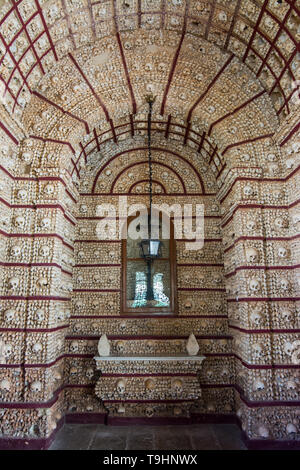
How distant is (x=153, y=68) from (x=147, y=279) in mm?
3871

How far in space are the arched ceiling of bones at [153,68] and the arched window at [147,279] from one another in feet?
6.73

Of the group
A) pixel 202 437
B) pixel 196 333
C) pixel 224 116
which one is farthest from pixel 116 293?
pixel 224 116

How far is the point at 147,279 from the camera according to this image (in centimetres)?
628

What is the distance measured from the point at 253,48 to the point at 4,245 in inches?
199

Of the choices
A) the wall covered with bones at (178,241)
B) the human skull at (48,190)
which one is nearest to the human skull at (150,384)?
the wall covered with bones at (178,241)

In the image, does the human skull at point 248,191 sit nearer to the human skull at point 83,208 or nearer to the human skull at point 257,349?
the human skull at point 257,349

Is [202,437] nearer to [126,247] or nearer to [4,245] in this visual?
[126,247]

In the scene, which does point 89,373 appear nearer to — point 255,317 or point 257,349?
point 257,349

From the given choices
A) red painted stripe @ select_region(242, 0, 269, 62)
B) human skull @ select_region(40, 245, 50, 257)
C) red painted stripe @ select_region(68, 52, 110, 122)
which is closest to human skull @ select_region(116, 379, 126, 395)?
human skull @ select_region(40, 245, 50, 257)

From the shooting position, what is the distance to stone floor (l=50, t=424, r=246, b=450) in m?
4.59

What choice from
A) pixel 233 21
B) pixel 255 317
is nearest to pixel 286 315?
pixel 255 317

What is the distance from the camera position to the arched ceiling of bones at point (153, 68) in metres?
4.75

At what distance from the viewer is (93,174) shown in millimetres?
6754

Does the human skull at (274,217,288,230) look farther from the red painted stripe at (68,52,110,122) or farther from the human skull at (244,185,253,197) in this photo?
the red painted stripe at (68,52,110,122)
